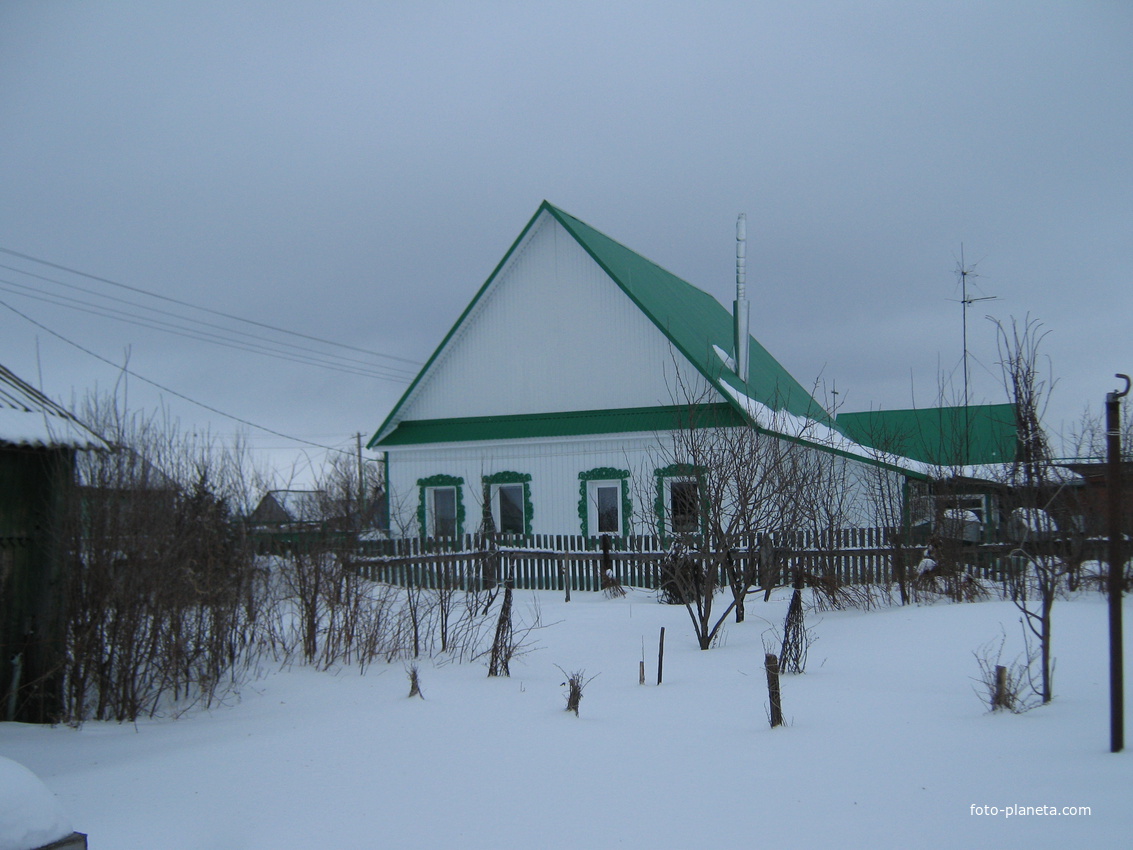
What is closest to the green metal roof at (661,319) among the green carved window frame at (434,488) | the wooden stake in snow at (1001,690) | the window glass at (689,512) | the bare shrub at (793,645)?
the green carved window frame at (434,488)

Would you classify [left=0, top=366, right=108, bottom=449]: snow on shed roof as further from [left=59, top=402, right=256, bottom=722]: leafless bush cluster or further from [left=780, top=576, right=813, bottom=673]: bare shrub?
[left=780, top=576, right=813, bottom=673]: bare shrub

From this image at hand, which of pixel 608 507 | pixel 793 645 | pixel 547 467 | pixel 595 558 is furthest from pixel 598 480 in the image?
pixel 793 645

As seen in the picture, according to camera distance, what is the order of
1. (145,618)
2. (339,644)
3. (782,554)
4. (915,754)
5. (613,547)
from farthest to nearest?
(613,547) → (782,554) → (339,644) → (145,618) → (915,754)

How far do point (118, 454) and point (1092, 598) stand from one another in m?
12.1

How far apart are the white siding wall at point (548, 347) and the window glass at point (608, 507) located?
1938 mm

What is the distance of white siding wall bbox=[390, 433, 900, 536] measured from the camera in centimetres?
1961

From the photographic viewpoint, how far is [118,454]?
7977mm

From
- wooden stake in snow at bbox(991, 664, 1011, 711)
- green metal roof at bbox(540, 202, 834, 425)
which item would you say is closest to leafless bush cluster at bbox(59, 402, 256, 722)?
wooden stake in snow at bbox(991, 664, 1011, 711)

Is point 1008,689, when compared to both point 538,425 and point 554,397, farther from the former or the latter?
point 554,397

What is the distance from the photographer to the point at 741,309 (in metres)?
22.4

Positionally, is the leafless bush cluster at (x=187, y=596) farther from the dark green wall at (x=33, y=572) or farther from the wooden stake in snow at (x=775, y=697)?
the wooden stake in snow at (x=775, y=697)

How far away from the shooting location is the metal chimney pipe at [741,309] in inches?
859

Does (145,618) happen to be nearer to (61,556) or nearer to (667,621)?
(61,556)

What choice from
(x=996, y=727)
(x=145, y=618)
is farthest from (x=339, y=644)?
(x=996, y=727)
